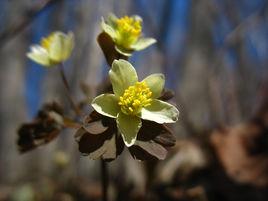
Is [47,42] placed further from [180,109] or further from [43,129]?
[180,109]

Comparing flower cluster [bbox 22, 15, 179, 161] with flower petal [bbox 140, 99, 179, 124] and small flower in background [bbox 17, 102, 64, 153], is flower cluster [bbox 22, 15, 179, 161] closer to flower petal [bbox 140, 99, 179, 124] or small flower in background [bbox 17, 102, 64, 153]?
flower petal [bbox 140, 99, 179, 124]

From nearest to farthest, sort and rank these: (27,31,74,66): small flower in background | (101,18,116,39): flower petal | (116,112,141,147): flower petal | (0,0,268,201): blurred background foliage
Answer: (116,112,141,147): flower petal, (101,18,116,39): flower petal, (27,31,74,66): small flower in background, (0,0,268,201): blurred background foliage

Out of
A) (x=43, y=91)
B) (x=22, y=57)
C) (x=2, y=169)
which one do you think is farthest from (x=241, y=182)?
(x=43, y=91)

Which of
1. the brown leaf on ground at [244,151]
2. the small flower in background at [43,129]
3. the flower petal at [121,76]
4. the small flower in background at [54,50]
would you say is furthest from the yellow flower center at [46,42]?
the brown leaf on ground at [244,151]

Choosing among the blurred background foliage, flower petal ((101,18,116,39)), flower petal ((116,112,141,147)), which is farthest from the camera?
the blurred background foliage

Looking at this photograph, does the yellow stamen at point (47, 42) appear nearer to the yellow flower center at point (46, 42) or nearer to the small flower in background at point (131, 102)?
the yellow flower center at point (46, 42)

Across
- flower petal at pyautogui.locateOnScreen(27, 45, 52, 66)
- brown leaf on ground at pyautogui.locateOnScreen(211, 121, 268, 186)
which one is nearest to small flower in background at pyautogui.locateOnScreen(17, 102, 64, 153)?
flower petal at pyautogui.locateOnScreen(27, 45, 52, 66)

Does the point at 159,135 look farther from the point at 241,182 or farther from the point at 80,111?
the point at 241,182
